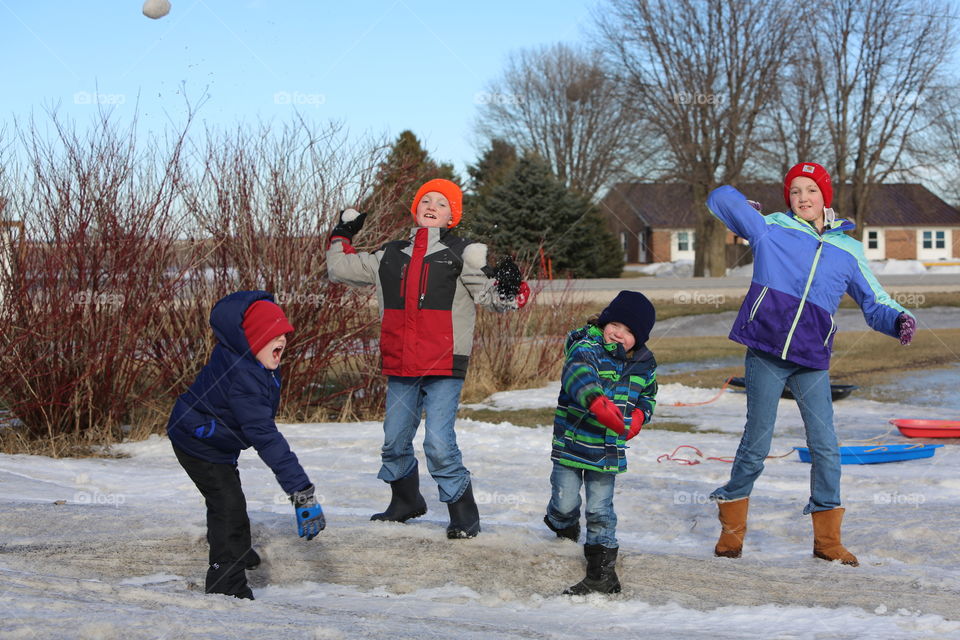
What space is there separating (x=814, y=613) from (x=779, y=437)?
4.62 metres

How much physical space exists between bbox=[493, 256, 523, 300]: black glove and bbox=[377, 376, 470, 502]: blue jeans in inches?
18.8

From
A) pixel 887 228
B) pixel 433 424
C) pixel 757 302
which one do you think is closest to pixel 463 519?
pixel 433 424

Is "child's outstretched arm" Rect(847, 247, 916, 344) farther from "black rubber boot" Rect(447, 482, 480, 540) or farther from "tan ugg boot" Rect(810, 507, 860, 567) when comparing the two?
"black rubber boot" Rect(447, 482, 480, 540)

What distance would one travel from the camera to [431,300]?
481 centimetres

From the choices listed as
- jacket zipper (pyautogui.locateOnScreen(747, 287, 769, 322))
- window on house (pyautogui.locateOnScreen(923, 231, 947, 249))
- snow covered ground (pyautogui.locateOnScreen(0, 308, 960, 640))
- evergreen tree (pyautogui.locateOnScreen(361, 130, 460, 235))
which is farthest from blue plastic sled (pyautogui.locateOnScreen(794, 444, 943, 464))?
window on house (pyautogui.locateOnScreen(923, 231, 947, 249))

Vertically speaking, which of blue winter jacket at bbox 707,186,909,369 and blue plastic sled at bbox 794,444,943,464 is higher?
blue winter jacket at bbox 707,186,909,369

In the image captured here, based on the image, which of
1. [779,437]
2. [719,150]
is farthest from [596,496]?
[719,150]

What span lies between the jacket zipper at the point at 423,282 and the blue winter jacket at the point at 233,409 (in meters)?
0.89

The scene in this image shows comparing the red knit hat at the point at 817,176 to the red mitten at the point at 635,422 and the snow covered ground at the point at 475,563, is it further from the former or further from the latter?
the snow covered ground at the point at 475,563

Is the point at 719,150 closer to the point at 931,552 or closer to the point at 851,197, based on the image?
the point at 851,197

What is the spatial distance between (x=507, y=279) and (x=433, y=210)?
0.55 m

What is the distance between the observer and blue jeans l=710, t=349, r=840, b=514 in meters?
4.68

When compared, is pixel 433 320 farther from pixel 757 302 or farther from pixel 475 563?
pixel 757 302

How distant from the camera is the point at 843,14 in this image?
121 feet
